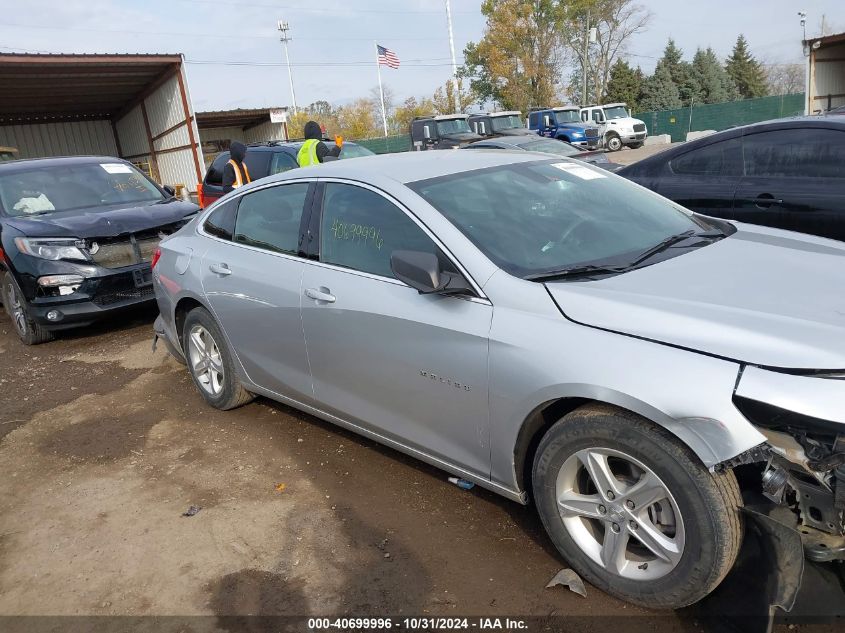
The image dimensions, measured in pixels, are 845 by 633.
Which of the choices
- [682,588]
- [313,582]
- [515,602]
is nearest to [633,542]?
[682,588]

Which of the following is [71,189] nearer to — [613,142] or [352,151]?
[352,151]

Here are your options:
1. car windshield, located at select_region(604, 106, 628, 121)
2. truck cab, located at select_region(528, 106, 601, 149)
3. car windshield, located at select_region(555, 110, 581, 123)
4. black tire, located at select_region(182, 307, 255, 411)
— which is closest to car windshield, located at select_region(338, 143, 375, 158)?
black tire, located at select_region(182, 307, 255, 411)

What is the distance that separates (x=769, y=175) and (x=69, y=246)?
6088mm

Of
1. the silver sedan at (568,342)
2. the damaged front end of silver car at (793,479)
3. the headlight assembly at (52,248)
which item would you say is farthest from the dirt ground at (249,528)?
the headlight assembly at (52,248)

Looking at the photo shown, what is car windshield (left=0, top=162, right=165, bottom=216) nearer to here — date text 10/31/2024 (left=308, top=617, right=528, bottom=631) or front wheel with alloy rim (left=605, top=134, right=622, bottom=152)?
date text 10/31/2024 (left=308, top=617, right=528, bottom=631)

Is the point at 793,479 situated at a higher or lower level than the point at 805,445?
lower

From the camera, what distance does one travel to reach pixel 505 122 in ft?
89.4

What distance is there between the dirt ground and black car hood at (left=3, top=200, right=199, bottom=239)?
218 cm

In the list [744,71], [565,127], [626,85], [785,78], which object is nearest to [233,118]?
[565,127]

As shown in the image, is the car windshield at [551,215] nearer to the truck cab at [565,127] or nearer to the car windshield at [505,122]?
the car windshield at [505,122]

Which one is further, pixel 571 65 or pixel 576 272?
pixel 571 65

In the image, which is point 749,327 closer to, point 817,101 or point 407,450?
point 407,450

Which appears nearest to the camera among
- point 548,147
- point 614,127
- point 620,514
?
point 620,514

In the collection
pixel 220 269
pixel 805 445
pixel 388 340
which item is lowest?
pixel 805 445
